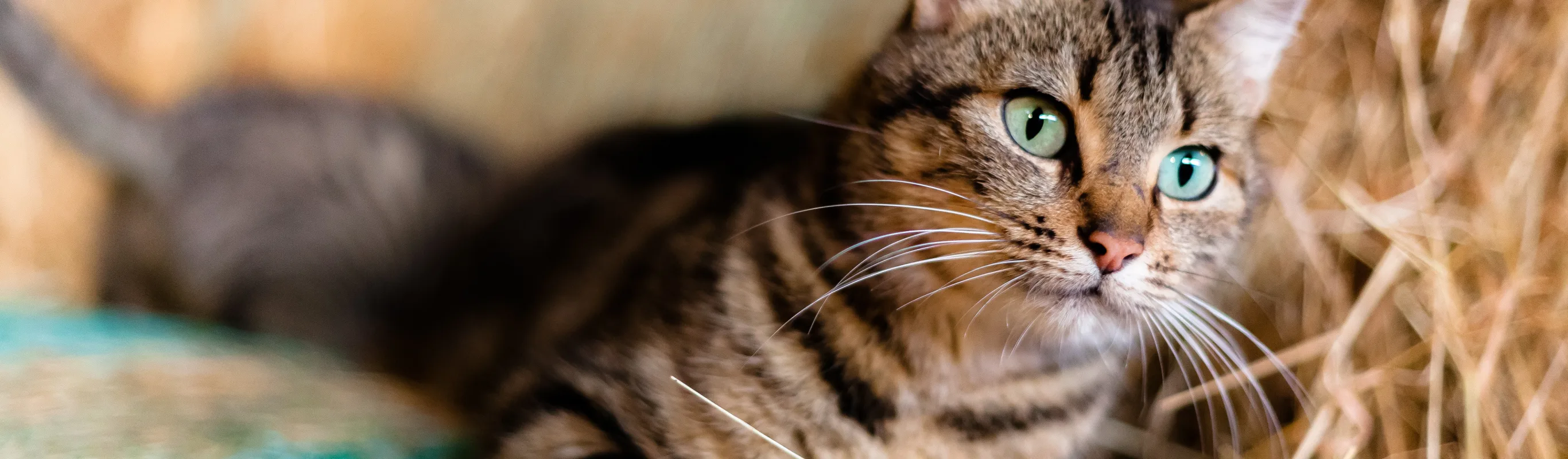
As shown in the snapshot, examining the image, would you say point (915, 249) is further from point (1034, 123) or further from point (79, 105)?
point (79, 105)

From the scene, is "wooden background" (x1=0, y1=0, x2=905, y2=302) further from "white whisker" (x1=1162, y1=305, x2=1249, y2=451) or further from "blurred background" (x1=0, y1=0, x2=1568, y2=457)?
"white whisker" (x1=1162, y1=305, x2=1249, y2=451)

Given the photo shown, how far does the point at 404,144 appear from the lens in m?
1.49

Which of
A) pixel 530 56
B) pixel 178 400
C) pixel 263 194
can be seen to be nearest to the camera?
pixel 178 400

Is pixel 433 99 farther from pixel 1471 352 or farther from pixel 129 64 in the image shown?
pixel 1471 352

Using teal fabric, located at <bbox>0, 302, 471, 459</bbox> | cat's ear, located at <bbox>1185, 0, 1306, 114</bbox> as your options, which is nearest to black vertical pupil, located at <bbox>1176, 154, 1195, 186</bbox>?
cat's ear, located at <bbox>1185, 0, 1306, 114</bbox>

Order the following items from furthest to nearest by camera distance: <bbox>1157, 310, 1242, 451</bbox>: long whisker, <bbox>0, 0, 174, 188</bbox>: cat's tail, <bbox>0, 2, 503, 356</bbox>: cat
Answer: <bbox>0, 2, 503, 356</bbox>: cat < <bbox>0, 0, 174, 188</bbox>: cat's tail < <bbox>1157, 310, 1242, 451</bbox>: long whisker

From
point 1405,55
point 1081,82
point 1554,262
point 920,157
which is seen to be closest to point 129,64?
point 920,157

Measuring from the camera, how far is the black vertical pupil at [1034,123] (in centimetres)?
81

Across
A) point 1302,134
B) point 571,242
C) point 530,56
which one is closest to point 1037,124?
point 1302,134

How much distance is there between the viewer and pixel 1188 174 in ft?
2.89

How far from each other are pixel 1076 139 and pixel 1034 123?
0.04 meters

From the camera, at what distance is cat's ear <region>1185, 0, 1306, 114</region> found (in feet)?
2.97

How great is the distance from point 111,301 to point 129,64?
365 millimetres

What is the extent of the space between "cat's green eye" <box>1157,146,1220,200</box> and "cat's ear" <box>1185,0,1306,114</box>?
0.11m
